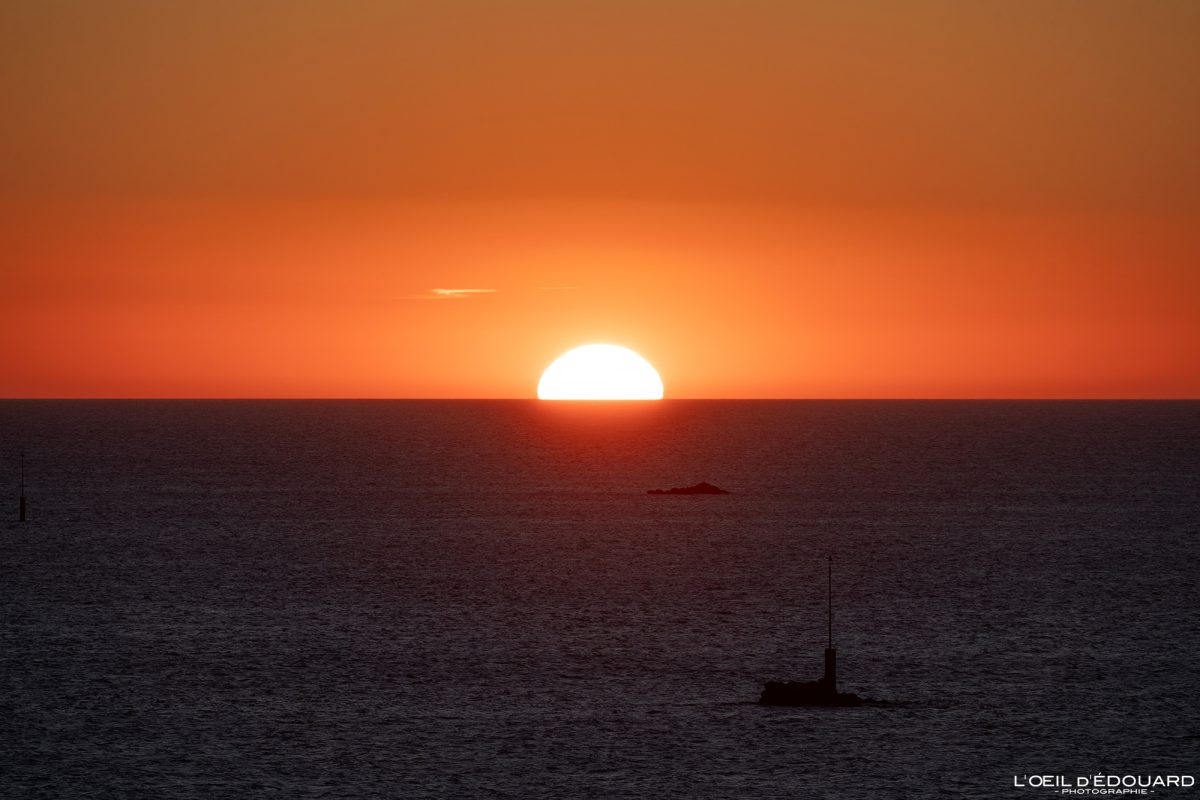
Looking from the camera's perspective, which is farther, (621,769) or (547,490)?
(547,490)

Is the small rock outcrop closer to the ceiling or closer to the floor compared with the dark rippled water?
closer to the ceiling

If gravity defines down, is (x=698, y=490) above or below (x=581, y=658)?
above

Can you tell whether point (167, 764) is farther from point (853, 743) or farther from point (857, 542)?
point (857, 542)

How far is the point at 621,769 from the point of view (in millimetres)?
55969

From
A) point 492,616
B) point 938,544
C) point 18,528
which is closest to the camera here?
point 492,616

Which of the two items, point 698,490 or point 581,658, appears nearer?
point 581,658

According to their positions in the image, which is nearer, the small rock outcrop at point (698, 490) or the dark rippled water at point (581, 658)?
the dark rippled water at point (581, 658)

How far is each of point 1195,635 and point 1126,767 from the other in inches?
1269

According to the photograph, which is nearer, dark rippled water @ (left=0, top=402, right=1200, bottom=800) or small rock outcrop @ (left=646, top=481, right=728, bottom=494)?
dark rippled water @ (left=0, top=402, right=1200, bottom=800)

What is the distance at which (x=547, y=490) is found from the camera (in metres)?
195

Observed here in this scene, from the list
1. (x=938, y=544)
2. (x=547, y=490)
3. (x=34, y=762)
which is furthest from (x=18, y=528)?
(x=34, y=762)

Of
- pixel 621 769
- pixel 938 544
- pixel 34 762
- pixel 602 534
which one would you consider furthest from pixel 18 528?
pixel 621 769

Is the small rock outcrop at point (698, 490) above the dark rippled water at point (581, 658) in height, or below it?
above

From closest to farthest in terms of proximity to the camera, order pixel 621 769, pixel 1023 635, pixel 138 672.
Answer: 1. pixel 621 769
2. pixel 138 672
3. pixel 1023 635
